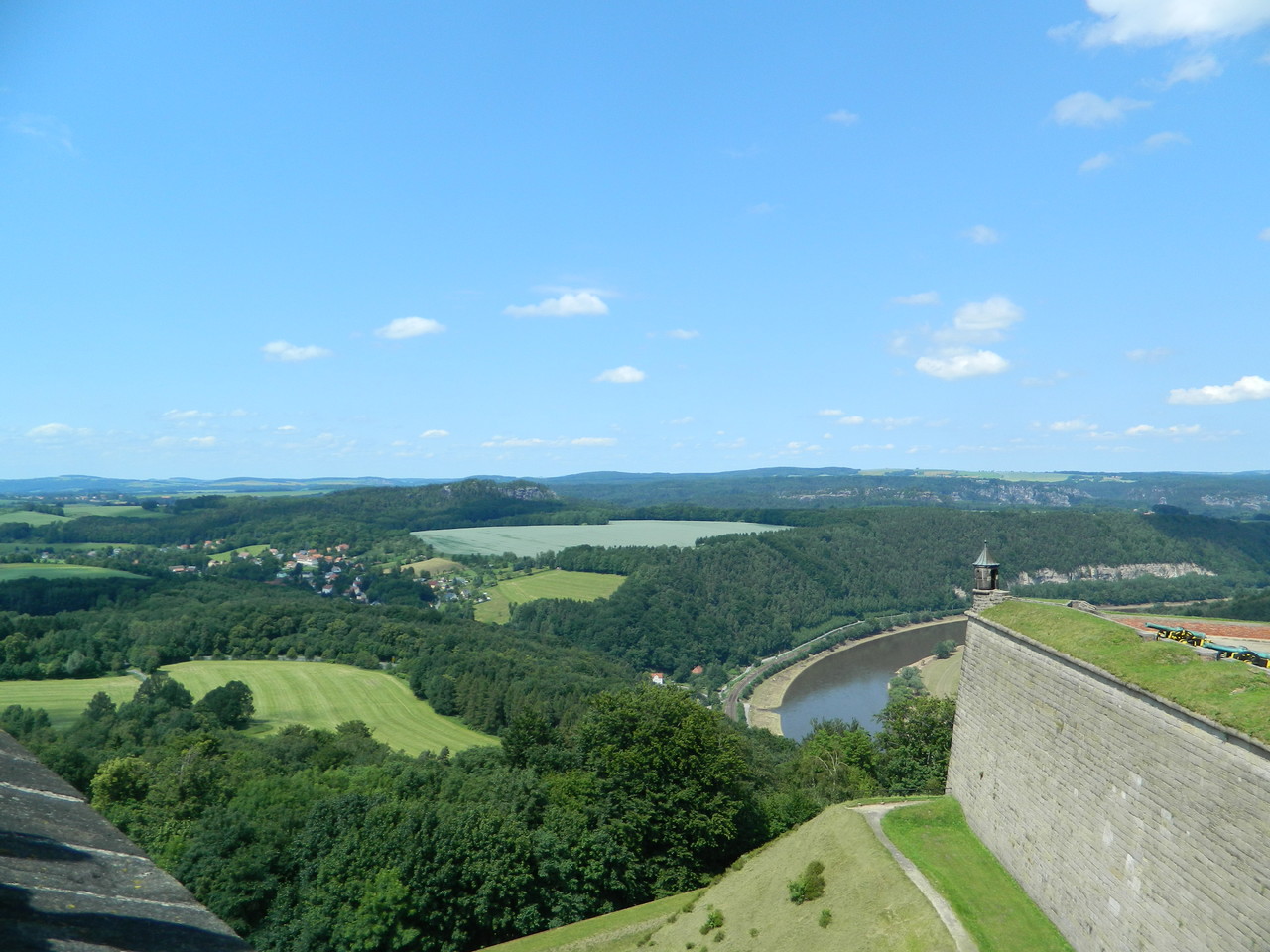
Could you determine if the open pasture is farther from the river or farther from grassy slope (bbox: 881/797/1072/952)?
grassy slope (bbox: 881/797/1072/952)

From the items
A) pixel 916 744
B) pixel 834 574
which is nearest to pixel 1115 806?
pixel 916 744

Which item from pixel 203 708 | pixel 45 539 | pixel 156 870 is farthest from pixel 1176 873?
pixel 45 539

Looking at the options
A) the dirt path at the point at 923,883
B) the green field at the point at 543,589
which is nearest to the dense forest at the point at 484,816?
the dirt path at the point at 923,883

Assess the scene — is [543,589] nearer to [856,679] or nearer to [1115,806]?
[856,679]

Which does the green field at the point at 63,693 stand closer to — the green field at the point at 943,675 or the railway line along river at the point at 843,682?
the railway line along river at the point at 843,682

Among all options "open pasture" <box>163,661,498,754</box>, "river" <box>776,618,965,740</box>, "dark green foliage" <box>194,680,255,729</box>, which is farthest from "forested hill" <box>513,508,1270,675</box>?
"dark green foliage" <box>194,680,255,729</box>
